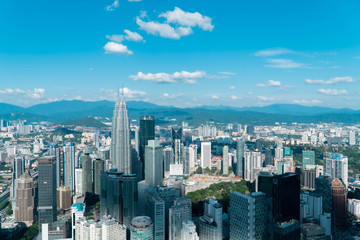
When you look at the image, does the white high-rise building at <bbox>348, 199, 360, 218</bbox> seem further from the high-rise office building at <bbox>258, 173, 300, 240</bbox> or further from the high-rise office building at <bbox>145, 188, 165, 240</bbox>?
the high-rise office building at <bbox>145, 188, 165, 240</bbox>

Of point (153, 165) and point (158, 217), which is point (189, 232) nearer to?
point (158, 217)

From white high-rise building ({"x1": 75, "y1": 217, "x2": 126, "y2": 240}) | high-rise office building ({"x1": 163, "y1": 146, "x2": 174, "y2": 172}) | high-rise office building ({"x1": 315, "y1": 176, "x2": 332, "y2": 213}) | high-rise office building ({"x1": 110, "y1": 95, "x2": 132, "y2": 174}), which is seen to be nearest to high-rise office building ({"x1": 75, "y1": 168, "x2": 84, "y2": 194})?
high-rise office building ({"x1": 110, "y1": 95, "x2": 132, "y2": 174})

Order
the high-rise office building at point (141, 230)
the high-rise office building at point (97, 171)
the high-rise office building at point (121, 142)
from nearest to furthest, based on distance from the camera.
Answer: the high-rise office building at point (141, 230) < the high-rise office building at point (97, 171) < the high-rise office building at point (121, 142)

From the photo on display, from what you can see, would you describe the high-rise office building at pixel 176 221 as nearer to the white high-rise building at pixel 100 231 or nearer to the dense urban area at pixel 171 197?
the dense urban area at pixel 171 197

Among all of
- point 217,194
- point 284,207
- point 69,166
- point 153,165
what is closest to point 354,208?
point 217,194

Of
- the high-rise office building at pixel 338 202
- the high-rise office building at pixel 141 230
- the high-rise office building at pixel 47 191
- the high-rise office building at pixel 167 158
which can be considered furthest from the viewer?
the high-rise office building at pixel 167 158

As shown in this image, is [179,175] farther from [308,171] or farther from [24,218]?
[24,218]

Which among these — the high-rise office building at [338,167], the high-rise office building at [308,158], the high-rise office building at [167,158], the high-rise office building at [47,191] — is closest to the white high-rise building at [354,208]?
the high-rise office building at [338,167]
